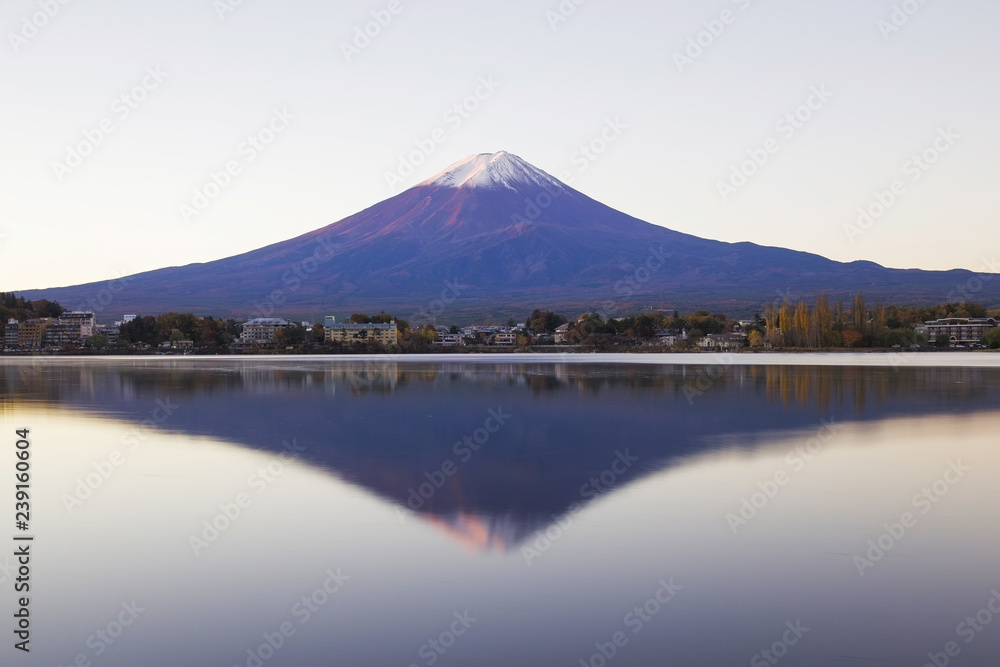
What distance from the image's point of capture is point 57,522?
9.01 m

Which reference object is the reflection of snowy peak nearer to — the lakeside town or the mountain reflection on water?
the mountain reflection on water

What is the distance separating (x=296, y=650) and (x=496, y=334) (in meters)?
104

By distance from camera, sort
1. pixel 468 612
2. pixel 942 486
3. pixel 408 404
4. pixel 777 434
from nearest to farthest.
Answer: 1. pixel 468 612
2. pixel 942 486
3. pixel 777 434
4. pixel 408 404

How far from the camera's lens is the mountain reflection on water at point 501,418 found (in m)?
10.4

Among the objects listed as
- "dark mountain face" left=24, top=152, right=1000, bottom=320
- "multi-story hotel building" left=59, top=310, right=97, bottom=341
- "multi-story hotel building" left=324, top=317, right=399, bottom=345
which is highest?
"dark mountain face" left=24, top=152, right=1000, bottom=320

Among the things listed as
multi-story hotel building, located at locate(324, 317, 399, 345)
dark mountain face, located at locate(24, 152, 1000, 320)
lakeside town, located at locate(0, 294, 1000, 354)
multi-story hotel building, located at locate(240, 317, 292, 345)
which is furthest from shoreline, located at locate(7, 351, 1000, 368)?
dark mountain face, located at locate(24, 152, 1000, 320)

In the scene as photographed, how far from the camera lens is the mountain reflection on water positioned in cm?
1038

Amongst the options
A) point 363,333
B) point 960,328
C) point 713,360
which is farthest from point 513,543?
point 960,328

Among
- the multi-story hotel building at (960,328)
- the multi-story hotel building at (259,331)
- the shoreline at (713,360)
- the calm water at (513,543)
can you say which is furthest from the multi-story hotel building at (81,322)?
the calm water at (513,543)

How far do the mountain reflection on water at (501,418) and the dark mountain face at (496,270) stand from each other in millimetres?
103422

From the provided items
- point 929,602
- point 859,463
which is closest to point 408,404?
point 859,463

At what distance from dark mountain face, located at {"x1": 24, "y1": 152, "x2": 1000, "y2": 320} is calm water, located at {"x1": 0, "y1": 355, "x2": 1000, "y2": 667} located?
118 metres

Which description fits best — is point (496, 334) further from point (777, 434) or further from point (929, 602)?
point (929, 602)

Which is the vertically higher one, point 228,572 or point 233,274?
point 233,274
